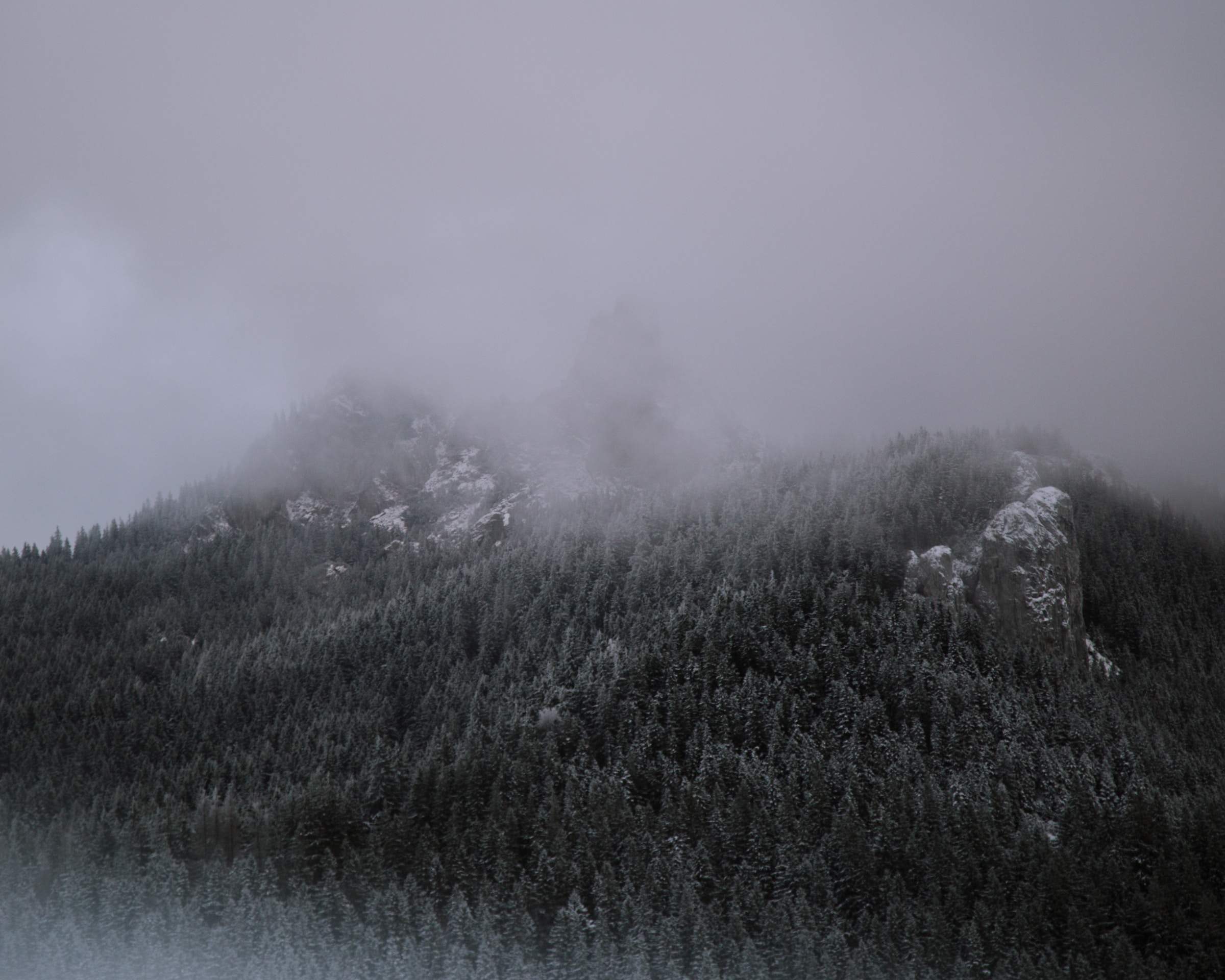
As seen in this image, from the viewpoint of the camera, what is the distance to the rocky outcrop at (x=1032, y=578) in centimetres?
13325

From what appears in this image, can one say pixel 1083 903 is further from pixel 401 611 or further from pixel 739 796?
pixel 401 611

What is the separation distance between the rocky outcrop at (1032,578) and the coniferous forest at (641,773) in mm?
5569

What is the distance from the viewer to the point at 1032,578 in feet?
451

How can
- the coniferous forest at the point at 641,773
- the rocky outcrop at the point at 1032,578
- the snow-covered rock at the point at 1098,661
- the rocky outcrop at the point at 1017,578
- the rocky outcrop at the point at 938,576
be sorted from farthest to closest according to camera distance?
1. the snow-covered rock at the point at 1098,661
2. the rocky outcrop at the point at 1032,578
3. the rocky outcrop at the point at 1017,578
4. the rocky outcrop at the point at 938,576
5. the coniferous forest at the point at 641,773

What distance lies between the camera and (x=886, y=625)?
119 metres

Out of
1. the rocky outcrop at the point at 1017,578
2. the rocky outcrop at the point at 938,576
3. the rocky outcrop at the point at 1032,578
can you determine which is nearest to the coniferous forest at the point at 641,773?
the rocky outcrop at the point at 938,576

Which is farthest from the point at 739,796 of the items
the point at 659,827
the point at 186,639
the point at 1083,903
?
the point at 186,639

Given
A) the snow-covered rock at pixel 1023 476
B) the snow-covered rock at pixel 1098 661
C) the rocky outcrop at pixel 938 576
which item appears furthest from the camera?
the snow-covered rock at pixel 1023 476

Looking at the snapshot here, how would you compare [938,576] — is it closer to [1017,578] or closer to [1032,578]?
[1017,578]

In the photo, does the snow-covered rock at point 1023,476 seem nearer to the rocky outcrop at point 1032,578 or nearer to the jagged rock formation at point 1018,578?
the rocky outcrop at point 1032,578

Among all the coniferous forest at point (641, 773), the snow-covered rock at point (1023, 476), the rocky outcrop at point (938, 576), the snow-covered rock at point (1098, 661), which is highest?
the snow-covered rock at point (1023, 476)

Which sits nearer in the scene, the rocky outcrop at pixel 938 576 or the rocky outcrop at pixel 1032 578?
the rocky outcrop at pixel 938 576

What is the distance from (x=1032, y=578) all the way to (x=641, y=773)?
7452 centimetres

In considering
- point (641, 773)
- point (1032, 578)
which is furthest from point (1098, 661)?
point (641, 773)
